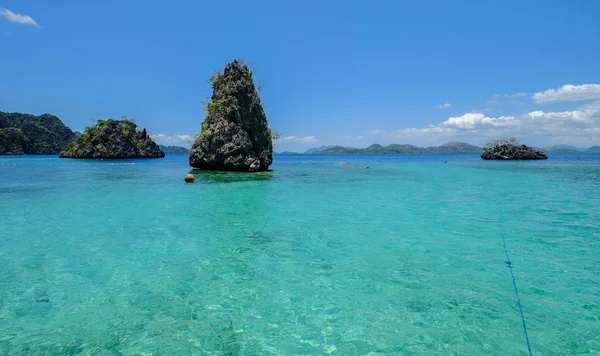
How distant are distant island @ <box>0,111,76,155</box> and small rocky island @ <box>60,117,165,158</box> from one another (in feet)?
223

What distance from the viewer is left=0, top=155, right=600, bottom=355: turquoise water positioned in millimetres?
5055

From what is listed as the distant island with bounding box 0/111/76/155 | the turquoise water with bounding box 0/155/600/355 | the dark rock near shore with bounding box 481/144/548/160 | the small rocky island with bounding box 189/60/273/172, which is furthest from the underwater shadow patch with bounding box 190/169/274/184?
the distant island with bounding box 0/111/76/155

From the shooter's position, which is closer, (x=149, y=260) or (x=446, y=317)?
(x=446, y=317)

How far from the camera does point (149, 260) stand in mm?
8766

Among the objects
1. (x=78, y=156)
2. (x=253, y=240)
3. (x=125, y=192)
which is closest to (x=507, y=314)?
(x=253, y=240)

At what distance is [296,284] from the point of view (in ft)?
23.7

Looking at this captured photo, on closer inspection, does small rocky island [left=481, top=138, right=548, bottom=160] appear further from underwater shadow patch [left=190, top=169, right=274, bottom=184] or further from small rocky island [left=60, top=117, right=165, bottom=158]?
small rocky island [left=60, top=117, right=165, bottom=158]

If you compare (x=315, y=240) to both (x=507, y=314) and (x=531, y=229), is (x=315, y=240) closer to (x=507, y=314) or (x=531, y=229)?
(x=507, y=314)

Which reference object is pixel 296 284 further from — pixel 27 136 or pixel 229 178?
pixel 27 136

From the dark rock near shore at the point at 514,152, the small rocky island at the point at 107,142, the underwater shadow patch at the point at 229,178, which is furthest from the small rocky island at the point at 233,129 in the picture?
the dark rock near shore at the point at 514,152

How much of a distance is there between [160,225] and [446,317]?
35.7ft

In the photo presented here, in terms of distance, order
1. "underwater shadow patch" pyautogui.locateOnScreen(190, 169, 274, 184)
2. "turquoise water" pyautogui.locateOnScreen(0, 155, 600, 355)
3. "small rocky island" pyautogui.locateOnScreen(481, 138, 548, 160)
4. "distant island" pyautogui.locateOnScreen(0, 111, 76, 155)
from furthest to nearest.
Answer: "distant island" pyautogui.locateOnScreen(0, 111, 76, 155) → "small rocky island" pyautogui.locateOnScreen(481, 138, 548, 160) → "underwater shadow patch" pyautogui.locateOnScreen(190, 169, 274, 184) → "turquoise water" pyautogui.locateOnScreen(0, 155, 600, 355)

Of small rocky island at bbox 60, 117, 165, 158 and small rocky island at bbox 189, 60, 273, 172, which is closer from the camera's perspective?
small rocky island at bbox 189, 60, 273, 172

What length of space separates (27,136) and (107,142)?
3926 inches
